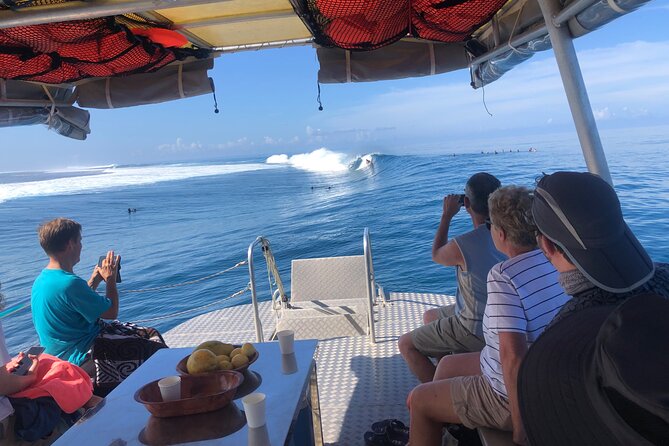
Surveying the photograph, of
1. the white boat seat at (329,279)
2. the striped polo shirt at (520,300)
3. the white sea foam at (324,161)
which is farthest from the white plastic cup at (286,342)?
the white sea foam at (324,161)

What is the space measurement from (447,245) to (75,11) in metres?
1.89

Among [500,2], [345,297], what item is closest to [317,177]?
[345,297]

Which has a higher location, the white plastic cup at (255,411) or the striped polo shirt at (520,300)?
the striped polo shirt at (520,300)

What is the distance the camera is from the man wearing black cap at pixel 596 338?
2.32ft

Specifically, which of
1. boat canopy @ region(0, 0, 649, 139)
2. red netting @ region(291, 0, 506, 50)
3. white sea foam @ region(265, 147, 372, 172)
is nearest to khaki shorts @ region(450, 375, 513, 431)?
boat canopy @ region(0, 0, 649, 139)

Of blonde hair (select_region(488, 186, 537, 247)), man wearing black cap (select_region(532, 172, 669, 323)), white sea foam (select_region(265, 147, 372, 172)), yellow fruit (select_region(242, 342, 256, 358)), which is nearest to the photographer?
man wearing black cap (select_region(532, 172, 669, 323))

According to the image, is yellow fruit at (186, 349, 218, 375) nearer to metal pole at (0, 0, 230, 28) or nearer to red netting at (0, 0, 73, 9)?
metal pole at (0, 0, 230, 28)

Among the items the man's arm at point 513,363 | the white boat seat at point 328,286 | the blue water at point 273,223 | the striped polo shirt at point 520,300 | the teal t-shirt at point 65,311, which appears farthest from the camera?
the blue water at point 273,223

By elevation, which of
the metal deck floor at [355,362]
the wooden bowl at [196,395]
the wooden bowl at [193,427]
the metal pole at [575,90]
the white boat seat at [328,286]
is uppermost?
the metal pole at [575,90]

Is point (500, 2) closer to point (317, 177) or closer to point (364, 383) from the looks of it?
point (364, 383)

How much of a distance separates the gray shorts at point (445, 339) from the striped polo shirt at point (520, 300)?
25.0 inches

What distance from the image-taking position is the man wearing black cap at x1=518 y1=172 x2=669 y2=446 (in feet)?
2.32

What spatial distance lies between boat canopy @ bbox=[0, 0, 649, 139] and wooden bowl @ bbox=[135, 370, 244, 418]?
53.9 inches

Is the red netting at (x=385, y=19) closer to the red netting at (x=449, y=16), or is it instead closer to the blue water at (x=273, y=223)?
the red netting at (x=449, y=16)
